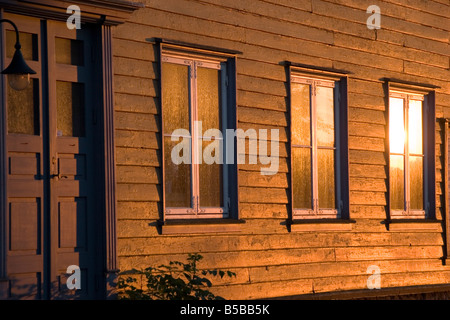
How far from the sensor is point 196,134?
28.5 feet

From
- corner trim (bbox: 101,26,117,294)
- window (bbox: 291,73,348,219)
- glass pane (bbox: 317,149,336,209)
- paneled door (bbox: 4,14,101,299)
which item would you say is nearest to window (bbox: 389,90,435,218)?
window (bbox: 291,73,348,219)

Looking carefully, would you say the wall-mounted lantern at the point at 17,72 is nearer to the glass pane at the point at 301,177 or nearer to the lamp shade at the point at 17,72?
the lamp shade at the point at 17,72

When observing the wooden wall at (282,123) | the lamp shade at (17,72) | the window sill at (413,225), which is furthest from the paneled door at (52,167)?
the window sill at (413,225)

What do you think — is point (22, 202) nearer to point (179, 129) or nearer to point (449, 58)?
point (179, 129)

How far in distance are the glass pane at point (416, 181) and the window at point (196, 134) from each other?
12.2 feet

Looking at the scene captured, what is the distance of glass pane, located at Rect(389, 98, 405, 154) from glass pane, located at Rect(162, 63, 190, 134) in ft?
12.2

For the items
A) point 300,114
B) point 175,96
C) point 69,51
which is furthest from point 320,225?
point 69,51

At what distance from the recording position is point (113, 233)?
25.2ft

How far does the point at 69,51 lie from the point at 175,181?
171cm

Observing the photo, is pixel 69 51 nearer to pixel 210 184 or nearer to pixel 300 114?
pixel 210 184

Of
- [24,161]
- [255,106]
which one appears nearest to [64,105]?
[24,161]

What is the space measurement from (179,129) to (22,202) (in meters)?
1.97

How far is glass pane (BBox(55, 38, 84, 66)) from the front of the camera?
7.60 metres

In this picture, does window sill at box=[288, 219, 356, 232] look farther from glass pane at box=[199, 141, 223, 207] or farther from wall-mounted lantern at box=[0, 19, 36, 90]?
wall-mounted lantern at box=[0, 19, 36, 90]
